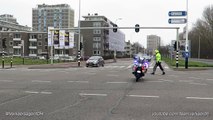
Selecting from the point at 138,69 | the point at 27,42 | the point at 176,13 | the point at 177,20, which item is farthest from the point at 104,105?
the point at 27,42

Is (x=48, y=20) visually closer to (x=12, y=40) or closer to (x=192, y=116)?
(x=12, y=40)

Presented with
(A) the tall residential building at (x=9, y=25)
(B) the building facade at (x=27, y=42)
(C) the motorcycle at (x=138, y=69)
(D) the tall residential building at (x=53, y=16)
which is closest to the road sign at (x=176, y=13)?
(C) the motorcycle at (x=138, y=69)

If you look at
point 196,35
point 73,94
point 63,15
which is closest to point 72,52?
point 63,15

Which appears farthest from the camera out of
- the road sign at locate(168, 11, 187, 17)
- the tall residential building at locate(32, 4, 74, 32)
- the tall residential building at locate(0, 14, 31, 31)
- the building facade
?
the tall residential building at locate(32, 4, 74, 32)

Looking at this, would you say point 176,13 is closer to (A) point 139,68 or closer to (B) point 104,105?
(A) point 139,68

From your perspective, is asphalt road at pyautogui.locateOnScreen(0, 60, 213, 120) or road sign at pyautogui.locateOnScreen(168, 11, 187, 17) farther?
road sign at pyautogui.locateOnScreen(168, 11, 187, 17)

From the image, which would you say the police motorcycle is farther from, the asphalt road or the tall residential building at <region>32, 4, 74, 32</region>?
the tall residential building at <region>32, 4, 74, 32</region>

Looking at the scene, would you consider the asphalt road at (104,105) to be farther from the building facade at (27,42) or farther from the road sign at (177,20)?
the building facade at (27,42)

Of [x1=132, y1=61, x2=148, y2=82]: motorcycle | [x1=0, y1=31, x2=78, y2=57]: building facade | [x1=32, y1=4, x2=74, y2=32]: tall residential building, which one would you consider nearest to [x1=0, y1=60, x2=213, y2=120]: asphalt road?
[x1=132, y1=61, x2=148, y2=82]: motorcycle

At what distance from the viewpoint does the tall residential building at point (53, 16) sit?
477ft

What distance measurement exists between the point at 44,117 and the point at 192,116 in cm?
356

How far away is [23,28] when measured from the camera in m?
148

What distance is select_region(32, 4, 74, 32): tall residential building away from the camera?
145500 millimetres

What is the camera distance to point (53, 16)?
484ft
